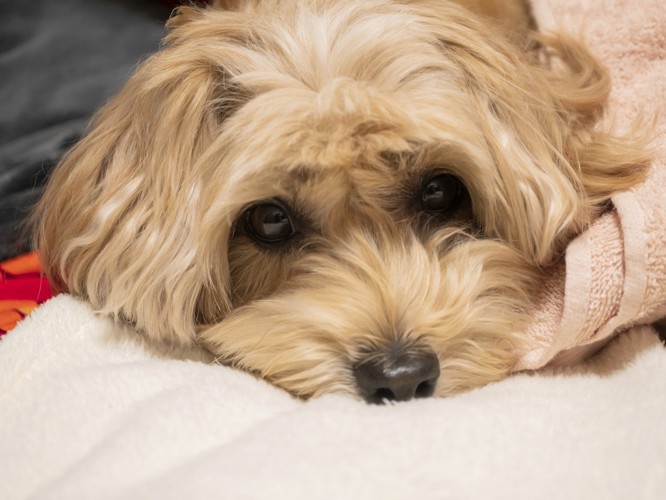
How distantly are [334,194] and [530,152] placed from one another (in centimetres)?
40

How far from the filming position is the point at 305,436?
1039 millimetres

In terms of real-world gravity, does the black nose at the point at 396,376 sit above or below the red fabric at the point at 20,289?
above

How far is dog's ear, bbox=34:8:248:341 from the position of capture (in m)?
1.40

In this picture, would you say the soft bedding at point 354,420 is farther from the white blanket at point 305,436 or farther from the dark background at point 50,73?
the dark background at point 50,73

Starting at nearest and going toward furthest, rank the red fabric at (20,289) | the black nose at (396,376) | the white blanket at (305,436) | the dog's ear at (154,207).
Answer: the white blanket at (305,436), the black nose at (396,376), the dog's ear at (154,207), the red fabric at (20,289)

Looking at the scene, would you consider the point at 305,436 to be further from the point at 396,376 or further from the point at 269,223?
the point at 269,223

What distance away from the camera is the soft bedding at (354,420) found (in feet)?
3.17

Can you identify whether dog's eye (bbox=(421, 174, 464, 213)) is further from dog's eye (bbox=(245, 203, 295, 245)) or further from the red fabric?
the red fabric

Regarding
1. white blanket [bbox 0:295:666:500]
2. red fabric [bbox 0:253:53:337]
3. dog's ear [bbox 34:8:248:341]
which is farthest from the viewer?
red fabric [bbox 0:253:53:337]

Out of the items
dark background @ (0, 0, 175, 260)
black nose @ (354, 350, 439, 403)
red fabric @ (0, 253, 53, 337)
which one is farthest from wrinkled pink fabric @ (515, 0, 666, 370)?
dark background @ (0, 0, 175, 260)

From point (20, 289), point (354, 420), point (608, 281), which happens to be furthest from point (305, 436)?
point (20, 289)

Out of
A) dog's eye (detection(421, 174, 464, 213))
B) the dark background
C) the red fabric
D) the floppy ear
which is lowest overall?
the red fabric

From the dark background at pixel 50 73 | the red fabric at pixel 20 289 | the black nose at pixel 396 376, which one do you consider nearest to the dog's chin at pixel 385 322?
the black nose at pixel 396 376

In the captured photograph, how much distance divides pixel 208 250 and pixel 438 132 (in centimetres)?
48
